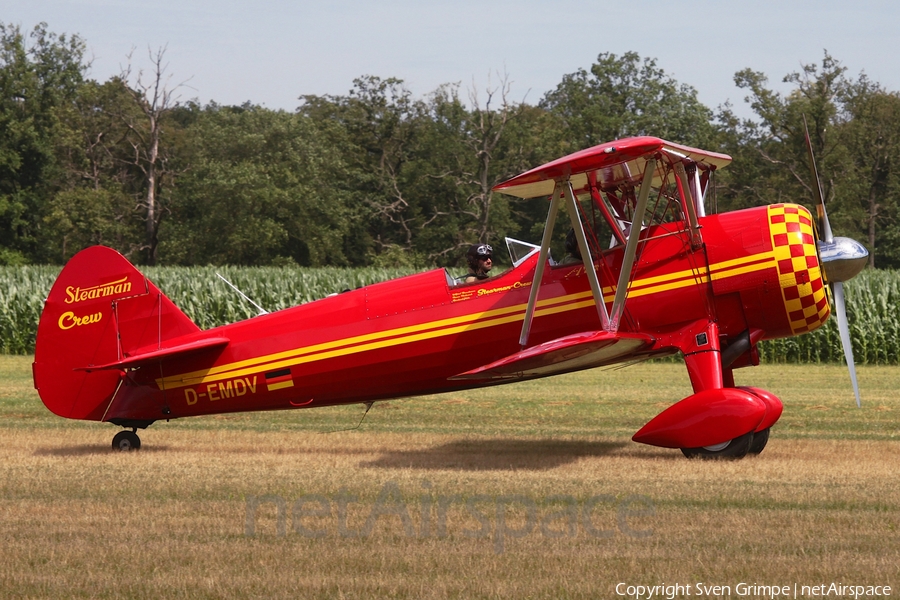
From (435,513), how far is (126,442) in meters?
4.82

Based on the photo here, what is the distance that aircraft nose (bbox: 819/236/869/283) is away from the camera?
982cm

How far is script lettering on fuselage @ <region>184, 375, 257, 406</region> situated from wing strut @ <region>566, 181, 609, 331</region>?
11.8 ft

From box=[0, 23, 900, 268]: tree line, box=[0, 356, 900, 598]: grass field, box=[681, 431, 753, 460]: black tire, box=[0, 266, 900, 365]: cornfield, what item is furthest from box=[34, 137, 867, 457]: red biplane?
box=[0, 23, 900, 268]: tree line

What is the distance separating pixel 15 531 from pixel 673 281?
19.5 feet

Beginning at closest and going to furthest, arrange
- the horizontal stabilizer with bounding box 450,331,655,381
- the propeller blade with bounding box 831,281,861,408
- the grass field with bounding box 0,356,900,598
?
1. the grass field with bounding box 0,356,900,598
2. the horizontal stabilizer with bounding box 450,331,655,381
3. the propeller blade with bounding box 831,281,861,408

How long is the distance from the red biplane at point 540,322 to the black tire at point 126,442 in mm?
19

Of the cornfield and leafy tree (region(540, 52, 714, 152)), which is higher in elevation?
leafy tree (region(540, 52, 714, 152))

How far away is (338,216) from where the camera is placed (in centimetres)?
5456

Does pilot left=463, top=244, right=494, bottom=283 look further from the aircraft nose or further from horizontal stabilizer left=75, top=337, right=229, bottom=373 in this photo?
the aircraft nose

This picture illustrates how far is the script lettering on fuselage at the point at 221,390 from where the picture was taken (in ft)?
34.8

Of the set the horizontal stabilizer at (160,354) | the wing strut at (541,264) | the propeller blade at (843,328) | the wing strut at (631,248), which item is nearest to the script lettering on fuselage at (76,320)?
the horizontal stabilizer at (160,354)

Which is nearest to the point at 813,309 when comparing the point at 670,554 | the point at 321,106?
the point at 670,554

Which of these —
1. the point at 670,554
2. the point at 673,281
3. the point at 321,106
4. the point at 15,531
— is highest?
the point at 321,106

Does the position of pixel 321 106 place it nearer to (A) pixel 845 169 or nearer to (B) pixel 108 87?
(B) pixel 108 87
